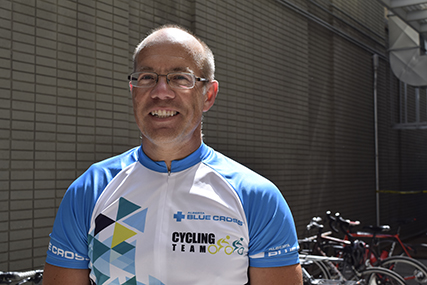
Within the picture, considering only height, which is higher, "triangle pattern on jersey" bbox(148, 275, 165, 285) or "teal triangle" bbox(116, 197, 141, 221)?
"teal triangle" bbox(116, 197, 141, 221)

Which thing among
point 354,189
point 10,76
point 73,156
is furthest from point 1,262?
point 354,189

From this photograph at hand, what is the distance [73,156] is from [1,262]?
877mm

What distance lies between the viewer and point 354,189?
7668 mm

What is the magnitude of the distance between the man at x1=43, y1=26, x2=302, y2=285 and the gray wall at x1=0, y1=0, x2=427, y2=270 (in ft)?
5.93

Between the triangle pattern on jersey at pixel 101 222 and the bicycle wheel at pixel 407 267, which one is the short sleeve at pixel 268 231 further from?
the bicycle wheel at pixel 407 267

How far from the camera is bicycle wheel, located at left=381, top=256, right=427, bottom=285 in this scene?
15.7 ft

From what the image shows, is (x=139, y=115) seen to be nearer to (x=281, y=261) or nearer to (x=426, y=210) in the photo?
(x=281, y=261)

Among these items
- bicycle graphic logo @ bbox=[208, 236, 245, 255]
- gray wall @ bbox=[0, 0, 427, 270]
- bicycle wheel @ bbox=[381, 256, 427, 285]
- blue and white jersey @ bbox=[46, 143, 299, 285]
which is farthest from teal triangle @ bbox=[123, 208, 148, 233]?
bicycle wheel @ bbox=[381, 256, 427, 285]

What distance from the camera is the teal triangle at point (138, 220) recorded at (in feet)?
4.48

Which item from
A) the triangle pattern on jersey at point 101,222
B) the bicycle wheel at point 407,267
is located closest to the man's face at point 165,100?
the triangle pattern on jersey at point 101,222

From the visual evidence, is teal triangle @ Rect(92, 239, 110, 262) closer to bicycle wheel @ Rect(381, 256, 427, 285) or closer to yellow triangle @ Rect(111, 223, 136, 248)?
yellow triangle @ Rect(111, 223, 136, 248)

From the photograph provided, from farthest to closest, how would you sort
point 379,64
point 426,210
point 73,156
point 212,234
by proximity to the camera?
1. point 426,210
2. point 379,64
3. point 73,156
4. point 212,234

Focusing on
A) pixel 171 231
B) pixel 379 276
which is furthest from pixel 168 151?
Result: pixel 379 276

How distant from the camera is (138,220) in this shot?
4.50ft
